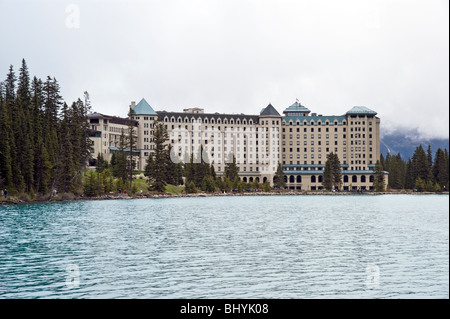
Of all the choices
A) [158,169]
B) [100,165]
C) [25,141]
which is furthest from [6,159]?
[100,165]

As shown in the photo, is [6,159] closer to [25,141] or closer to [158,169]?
[25,141]

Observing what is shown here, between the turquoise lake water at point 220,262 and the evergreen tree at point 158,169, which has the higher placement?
the evergreen tree at point 158,169

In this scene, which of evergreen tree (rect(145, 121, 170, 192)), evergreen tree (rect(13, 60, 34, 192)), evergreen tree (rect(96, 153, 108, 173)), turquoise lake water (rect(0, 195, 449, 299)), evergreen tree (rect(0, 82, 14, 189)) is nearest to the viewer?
turquoise lake water (rect(0, 195, 449, 299))

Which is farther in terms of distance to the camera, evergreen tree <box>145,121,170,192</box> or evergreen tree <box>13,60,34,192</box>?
evergreen tree <box>145,121,170,192</box>

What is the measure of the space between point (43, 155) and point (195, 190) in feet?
225

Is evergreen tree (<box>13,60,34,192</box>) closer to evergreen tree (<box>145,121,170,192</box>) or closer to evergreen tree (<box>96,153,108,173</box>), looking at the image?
evergreen tree (<box>145,121,170,192</box>)

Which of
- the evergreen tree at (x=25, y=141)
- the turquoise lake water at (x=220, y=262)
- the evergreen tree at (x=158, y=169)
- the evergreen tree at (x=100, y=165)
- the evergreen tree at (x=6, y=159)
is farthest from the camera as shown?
the evergreen tree at (x=100, y=165)

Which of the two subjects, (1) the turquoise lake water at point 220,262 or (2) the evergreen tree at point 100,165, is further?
(2) the evergreen tree at point 100,165

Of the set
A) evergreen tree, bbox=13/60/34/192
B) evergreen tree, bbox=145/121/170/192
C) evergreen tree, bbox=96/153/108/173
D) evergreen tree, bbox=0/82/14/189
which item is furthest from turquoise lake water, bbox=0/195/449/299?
evergreen tree, bbox=96/153/108/173

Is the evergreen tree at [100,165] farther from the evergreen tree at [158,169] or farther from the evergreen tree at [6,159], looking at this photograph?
the evergreen tree at [6,159]

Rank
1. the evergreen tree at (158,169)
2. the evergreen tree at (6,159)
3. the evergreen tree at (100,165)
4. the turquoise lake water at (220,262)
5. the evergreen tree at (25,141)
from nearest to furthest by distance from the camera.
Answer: the turquoise lake water at (220,262)
the evergreen tree at (6,159)
the evergreen tree at (25,141)
the evergreen tree at (158,169)
the evergreen tree at (100,165)

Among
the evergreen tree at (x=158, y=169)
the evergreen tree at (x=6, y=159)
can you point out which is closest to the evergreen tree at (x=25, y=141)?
the evergreen tree at (x=6, y=159)
